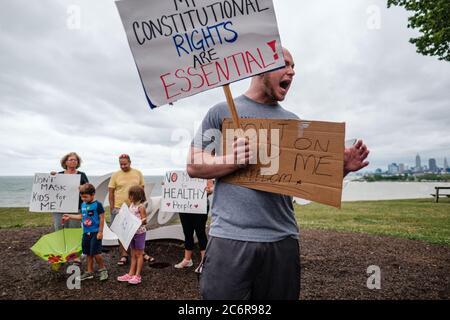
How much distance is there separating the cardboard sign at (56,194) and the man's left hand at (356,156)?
5.16 metres

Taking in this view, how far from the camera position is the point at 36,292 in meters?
4.54

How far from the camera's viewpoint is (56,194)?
562cm

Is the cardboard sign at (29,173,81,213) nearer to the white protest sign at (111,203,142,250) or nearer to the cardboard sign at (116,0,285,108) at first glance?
the white protest sign at (111,203,142,250)

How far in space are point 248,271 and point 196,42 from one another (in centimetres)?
137

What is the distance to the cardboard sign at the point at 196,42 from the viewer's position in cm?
179

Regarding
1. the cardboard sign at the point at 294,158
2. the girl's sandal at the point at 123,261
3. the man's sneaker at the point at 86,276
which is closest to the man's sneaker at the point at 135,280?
the man's sneaker at the point at 86,276

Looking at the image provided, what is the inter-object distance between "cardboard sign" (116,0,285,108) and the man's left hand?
2.24ft

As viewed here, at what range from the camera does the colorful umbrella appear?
476cm

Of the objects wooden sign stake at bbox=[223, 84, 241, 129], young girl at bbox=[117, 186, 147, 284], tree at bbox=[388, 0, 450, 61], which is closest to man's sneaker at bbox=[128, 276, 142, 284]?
young girl at bbox=[117, 186, 147, 284]

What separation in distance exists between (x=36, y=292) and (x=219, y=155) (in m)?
4.33

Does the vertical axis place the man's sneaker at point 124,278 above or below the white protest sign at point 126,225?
below

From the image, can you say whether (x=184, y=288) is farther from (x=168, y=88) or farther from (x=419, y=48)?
(x=419, y=48)

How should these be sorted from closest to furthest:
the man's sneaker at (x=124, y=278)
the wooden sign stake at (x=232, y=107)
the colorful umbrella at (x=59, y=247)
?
the wooden sign stake at (x=232, y=107) < the colorful umbrella at (x=59, y=247) < the man's sneaker at (x=124, y=278)

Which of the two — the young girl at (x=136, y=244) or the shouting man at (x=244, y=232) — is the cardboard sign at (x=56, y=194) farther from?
the shouting man at (x=244, y=232)
